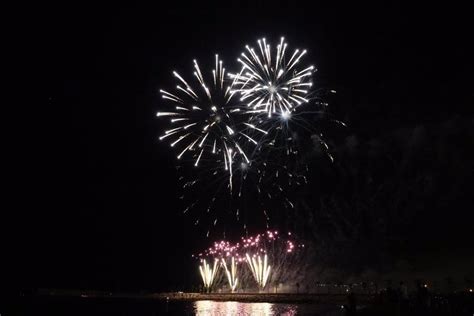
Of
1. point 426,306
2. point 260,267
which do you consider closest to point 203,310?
point 260,267

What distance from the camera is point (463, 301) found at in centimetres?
2259

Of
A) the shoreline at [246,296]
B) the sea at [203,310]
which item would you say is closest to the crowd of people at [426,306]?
the sea at [203,310]

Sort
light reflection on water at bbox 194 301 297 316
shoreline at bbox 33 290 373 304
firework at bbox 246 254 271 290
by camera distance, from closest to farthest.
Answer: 1. light reflection on water at bbox 194 301 297 316
2. shoreline at bbox 33 290 373 304
3. firework at bbox 246 254 271 290

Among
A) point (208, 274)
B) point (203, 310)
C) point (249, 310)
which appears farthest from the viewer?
point (208, 274)

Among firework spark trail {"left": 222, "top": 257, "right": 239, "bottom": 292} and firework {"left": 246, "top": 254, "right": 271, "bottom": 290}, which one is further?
firework spark trail {"left": 222, "top": 257, "right": 239, "bottom": 292}

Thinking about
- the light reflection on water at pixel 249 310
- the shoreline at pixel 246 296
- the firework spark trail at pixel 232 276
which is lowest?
the light reflection on water at pixel 249 310

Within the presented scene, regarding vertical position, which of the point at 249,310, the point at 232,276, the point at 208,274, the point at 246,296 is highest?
the point at 208,274

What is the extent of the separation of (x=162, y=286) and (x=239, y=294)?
1799 inches

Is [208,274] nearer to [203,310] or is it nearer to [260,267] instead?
[260,267]

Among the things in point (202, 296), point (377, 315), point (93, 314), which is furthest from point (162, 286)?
point (377, 315)

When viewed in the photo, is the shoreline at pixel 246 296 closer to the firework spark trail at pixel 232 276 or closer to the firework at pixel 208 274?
the firework at pixel 208 274

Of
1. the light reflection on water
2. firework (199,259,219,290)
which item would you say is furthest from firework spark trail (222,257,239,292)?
the light reflection on water

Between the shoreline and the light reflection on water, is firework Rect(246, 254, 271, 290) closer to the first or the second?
the shoreline

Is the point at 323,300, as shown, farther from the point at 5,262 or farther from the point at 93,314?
the point at 5,262
